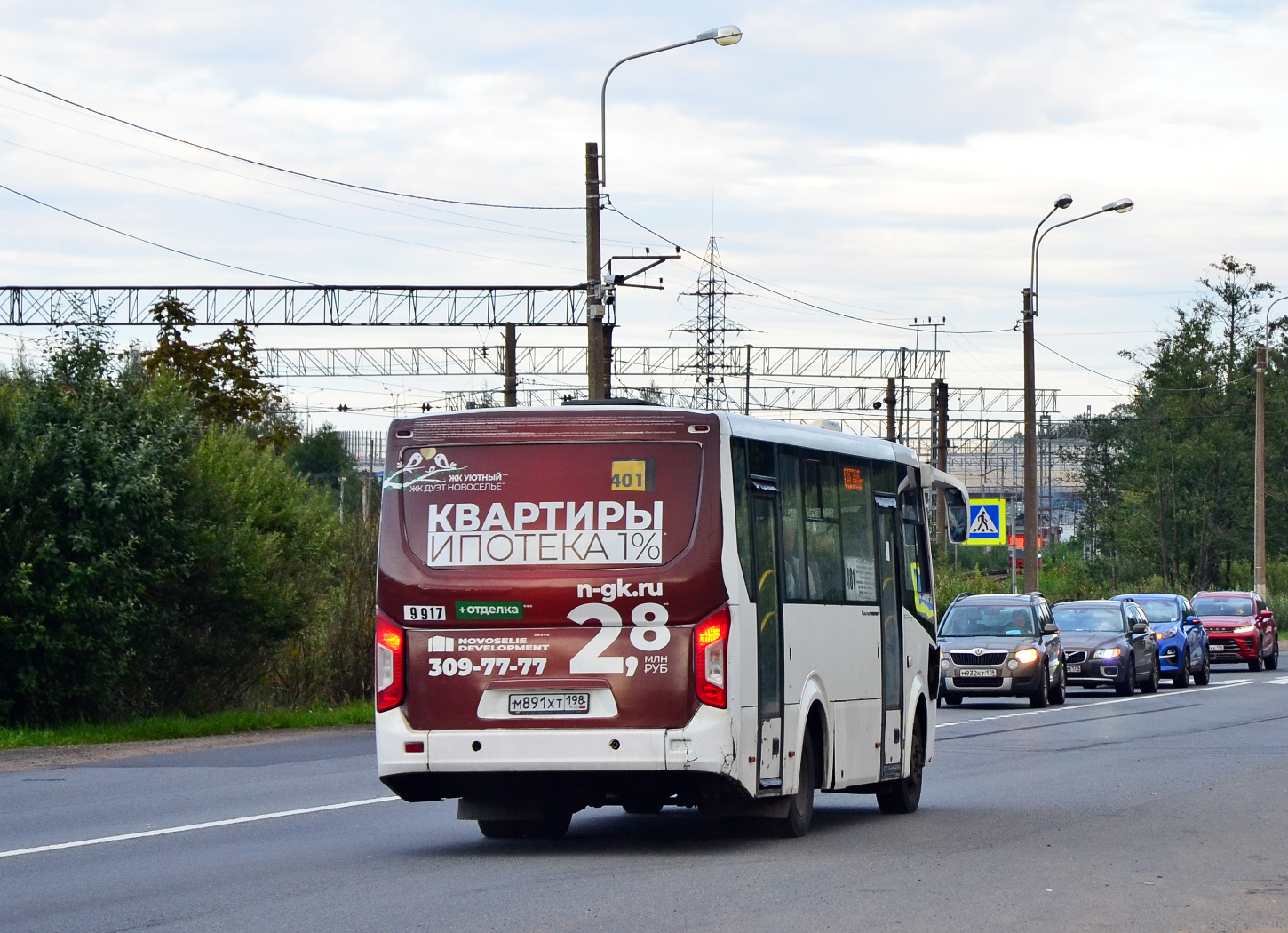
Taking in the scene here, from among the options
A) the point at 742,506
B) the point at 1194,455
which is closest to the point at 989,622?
the point at 742,506

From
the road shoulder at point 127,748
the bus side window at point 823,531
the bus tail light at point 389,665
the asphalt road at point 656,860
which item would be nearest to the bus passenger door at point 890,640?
the asphalt road at point 656,860

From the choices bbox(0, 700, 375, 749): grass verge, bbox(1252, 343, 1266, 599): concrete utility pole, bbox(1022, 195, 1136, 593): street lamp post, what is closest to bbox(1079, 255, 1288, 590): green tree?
bbox(1252, 343, 1266, 599): concrete utility pole

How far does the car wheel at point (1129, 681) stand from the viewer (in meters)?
33.8

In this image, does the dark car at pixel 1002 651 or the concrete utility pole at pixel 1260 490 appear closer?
the dark car at pixel 1002 651

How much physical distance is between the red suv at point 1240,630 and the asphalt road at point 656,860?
25.8 meters

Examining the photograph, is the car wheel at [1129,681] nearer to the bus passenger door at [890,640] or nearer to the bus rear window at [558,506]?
the bus passenger door at [890,640]

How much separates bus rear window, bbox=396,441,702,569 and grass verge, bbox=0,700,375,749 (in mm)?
11043

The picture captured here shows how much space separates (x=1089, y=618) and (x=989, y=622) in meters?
4.98

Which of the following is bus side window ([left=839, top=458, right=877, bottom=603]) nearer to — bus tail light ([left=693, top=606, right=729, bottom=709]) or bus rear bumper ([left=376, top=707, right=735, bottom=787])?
bus tail light ([left=693, top=606, right=729, bottom=709])

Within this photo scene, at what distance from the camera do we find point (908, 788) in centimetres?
1473

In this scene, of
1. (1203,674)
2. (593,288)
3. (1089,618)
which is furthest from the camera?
(1203,674)

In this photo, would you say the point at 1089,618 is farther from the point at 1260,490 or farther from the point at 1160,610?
the point at 1260,490

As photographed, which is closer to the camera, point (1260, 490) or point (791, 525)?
point (791, 525)

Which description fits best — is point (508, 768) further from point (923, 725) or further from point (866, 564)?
point (923, 725)
